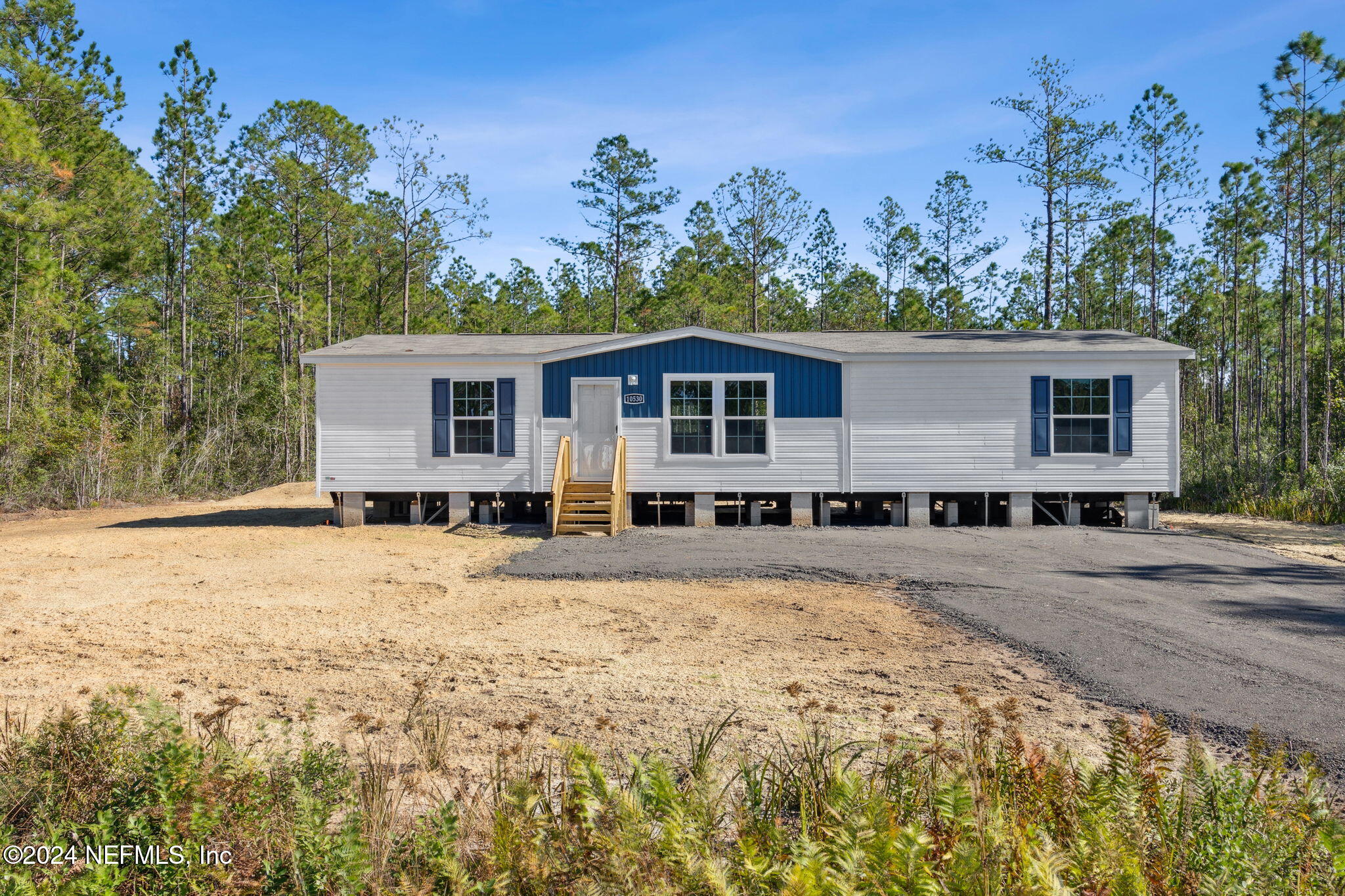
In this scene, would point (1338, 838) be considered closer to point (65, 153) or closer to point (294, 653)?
point (294, 653)

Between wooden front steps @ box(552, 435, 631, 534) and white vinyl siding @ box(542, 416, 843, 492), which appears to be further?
white vinyl siding @ box(542, 416, 843, 492)

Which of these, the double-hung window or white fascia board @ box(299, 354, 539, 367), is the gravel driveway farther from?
white fascia board @ box(299, 354, 539, 367)

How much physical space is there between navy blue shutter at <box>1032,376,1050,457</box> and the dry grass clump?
1254 cm

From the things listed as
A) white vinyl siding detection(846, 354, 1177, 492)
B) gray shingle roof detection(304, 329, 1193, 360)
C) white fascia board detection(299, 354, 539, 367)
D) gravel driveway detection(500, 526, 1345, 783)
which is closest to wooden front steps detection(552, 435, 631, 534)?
gravel driveway detection(500, 526, 1345, 783)

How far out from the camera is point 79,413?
2369 centimetres

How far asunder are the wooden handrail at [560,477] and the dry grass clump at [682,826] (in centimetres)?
1048

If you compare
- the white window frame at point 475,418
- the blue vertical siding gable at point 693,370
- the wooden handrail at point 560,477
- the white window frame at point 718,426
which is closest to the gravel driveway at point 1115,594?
the wooden handrail at point 560,477

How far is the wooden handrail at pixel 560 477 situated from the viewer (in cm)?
1415

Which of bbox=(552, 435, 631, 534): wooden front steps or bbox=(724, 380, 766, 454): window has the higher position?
bbox=(724, 380, 766, 454): window

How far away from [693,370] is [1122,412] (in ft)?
25.0

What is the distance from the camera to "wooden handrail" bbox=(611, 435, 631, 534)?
14055mm

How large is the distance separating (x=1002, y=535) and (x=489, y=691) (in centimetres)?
1062

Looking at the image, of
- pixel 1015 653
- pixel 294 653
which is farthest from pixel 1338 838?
pixel 294 653

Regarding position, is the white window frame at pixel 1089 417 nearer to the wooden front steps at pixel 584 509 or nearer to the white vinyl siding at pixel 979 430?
the white vinyl siding at pixel 979 430
